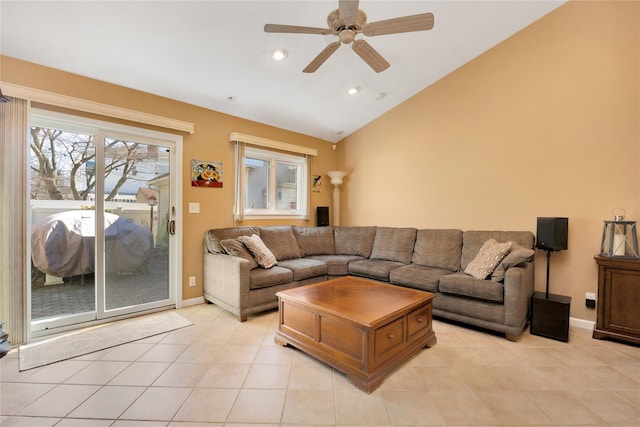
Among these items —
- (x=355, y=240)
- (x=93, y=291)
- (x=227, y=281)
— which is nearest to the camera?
(x=93, y=291)

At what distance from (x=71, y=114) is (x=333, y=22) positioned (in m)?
2.68

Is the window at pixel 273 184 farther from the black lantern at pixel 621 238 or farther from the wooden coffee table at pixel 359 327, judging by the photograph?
the black lantern at pixel 621 238

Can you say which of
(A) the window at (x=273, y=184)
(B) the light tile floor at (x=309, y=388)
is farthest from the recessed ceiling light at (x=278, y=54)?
(B) the light tile floor at (x=309, y=388)

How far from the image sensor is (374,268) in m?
3.60

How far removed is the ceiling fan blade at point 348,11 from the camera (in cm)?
177

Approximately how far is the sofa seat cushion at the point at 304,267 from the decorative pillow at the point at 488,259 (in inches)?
69.9

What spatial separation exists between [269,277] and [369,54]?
2451 mm

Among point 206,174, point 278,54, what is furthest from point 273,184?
point 278,54

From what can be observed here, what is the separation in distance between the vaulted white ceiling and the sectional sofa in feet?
6.08

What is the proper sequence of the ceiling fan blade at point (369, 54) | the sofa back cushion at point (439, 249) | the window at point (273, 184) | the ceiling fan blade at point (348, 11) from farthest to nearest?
the window at point (273, 184)
the sofa back cushion at point (439, 249)
the ceiling fan blade at point (369, 54)
the ceiling fan blade at point (348, 11)

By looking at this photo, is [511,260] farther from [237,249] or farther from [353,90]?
[237,249]

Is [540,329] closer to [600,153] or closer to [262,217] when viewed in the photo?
[600,153]

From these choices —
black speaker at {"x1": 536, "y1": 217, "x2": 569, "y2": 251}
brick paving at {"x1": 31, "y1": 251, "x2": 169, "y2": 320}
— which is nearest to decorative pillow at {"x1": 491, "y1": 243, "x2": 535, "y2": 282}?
black speaker at {"x1": 536, "y1": 217, "x2": 569, "y2": 251}

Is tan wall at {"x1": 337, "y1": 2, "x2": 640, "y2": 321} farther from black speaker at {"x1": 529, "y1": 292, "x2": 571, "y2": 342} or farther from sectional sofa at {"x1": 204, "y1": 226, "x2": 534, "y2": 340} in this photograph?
black speaker at {"x1": 529, "y1": 292, "x2": 571, "y2": 342}
